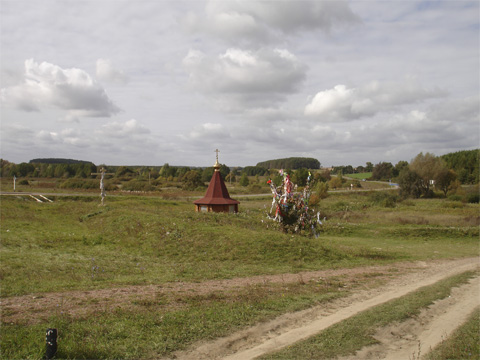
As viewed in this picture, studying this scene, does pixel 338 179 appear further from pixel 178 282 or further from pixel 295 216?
pixel 178 282

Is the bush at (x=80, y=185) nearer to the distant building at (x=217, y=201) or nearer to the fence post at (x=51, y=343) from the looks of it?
the distant building at (x=217, y=201)

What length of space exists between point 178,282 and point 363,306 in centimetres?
464

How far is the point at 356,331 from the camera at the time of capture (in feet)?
21.5

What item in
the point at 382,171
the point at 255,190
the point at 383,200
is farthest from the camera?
the point at 382,171

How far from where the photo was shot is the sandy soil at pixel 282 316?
19.2ft

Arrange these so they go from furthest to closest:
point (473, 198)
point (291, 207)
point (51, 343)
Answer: point (473, 198)
point (291, 207)
point (51, 343)

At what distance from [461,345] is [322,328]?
2344mm

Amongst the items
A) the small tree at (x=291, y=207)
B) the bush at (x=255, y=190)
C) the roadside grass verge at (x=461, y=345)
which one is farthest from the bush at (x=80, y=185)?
→ the roadside grass verge at (x=461, y=345)

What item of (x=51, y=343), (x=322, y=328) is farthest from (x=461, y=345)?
(x=51, y=343)

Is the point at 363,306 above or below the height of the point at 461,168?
below

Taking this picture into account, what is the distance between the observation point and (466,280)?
1122 cm

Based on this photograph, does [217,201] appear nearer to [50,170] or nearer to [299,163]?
[50,170]

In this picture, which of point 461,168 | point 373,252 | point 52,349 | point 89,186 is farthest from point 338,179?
point 52,349

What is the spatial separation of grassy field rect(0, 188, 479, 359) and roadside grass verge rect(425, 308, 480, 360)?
2.57 m
